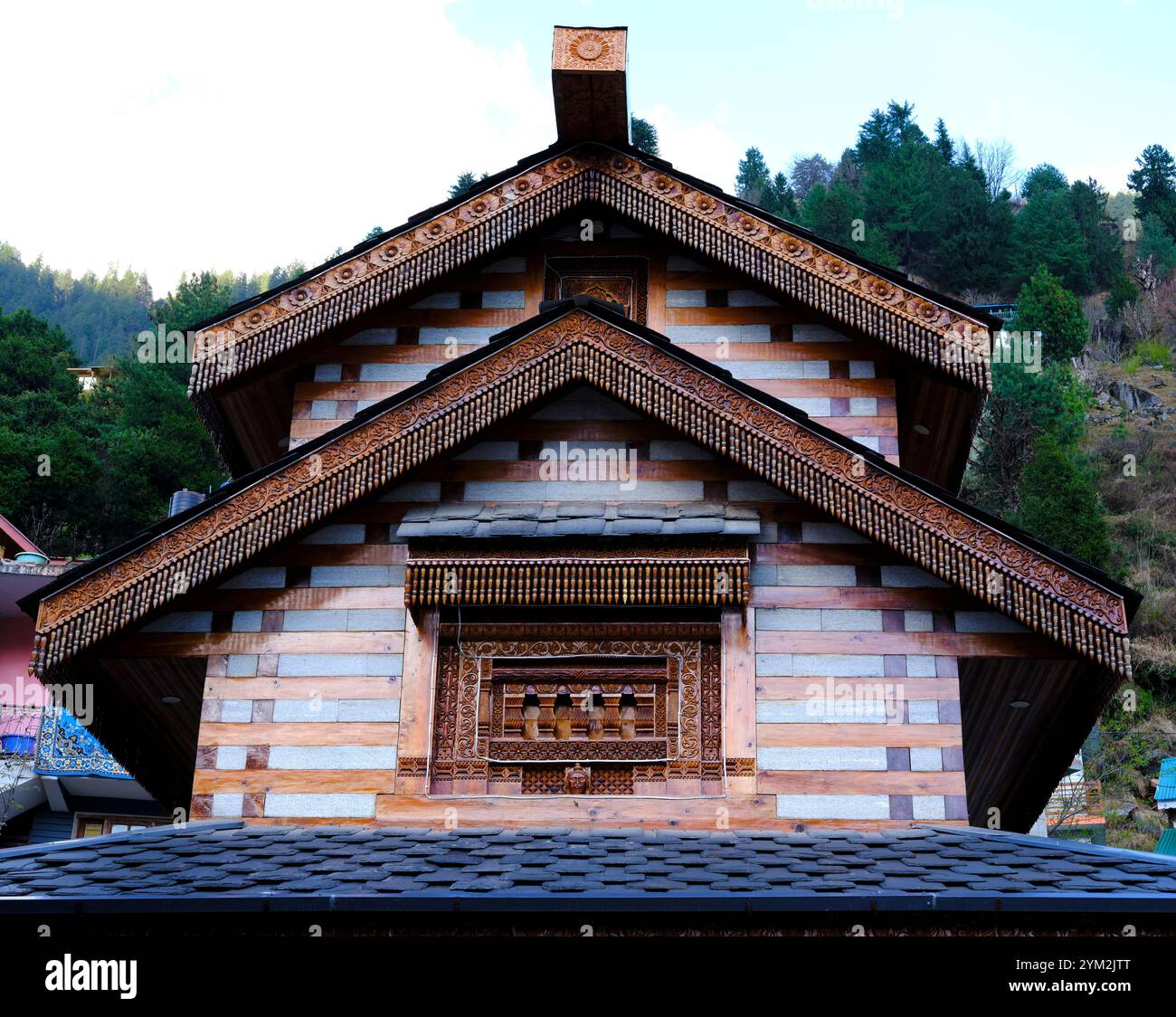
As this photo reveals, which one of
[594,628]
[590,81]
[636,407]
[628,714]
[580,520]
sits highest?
[590,81]

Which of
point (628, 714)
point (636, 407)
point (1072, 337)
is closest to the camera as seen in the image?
point (628, 714)

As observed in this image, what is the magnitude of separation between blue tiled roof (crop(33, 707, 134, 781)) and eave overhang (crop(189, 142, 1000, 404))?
1909cm

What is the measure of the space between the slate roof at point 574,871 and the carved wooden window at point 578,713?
0.55 meters

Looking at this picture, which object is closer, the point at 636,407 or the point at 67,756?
the point at 636,407

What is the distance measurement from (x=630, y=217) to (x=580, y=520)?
3.56m

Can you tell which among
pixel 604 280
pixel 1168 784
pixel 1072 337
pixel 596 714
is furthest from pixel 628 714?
pixel 1072 337

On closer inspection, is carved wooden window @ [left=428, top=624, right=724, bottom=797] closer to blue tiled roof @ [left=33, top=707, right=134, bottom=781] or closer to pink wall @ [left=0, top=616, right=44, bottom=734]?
blue tiled roof @ [left=33, top=707, right=134, bottom=781]

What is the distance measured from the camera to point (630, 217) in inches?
474

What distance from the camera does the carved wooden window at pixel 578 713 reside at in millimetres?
9344

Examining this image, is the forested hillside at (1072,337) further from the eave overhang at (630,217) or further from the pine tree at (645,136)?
the eave overhang at (630,217)

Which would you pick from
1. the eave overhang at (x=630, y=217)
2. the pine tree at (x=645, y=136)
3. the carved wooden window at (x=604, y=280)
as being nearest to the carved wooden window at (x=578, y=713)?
the eave overhang at (x=630, y=217)

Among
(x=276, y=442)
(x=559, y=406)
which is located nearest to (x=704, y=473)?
(x=559, y=406)

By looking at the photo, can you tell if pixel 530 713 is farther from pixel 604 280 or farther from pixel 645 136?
pixel 645 136
